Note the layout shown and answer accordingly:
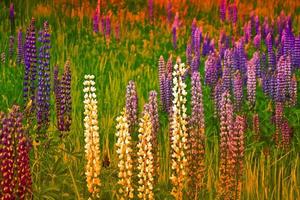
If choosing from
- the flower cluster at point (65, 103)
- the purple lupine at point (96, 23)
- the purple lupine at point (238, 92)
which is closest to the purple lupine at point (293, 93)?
the purple lupine at point (238, 92)

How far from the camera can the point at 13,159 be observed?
3266mm

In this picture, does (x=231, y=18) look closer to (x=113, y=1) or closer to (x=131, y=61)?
(x=113, y=1)

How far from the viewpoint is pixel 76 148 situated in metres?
→ 5.48

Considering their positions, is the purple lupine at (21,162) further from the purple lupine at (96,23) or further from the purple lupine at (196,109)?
the purple lupine at (96,23)

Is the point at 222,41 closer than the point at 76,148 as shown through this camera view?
No

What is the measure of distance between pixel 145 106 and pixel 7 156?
1.62 m

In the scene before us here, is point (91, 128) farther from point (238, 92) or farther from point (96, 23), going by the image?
point (96, 23)

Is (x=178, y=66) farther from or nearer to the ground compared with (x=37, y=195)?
farther from the ground

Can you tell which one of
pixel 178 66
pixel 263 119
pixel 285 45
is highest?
pixel 178 66

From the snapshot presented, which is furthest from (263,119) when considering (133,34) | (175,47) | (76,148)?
(133,34)

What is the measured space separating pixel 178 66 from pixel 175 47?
24.0 feet

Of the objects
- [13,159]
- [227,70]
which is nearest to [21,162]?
[13,159]

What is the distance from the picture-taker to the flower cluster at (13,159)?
9.91ft

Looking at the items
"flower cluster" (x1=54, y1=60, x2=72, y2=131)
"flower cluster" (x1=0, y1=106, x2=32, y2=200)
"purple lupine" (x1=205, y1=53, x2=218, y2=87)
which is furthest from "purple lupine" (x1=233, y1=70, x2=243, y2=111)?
"flower cluster" (x1=0, y1=106, x2=32, y2=200)
